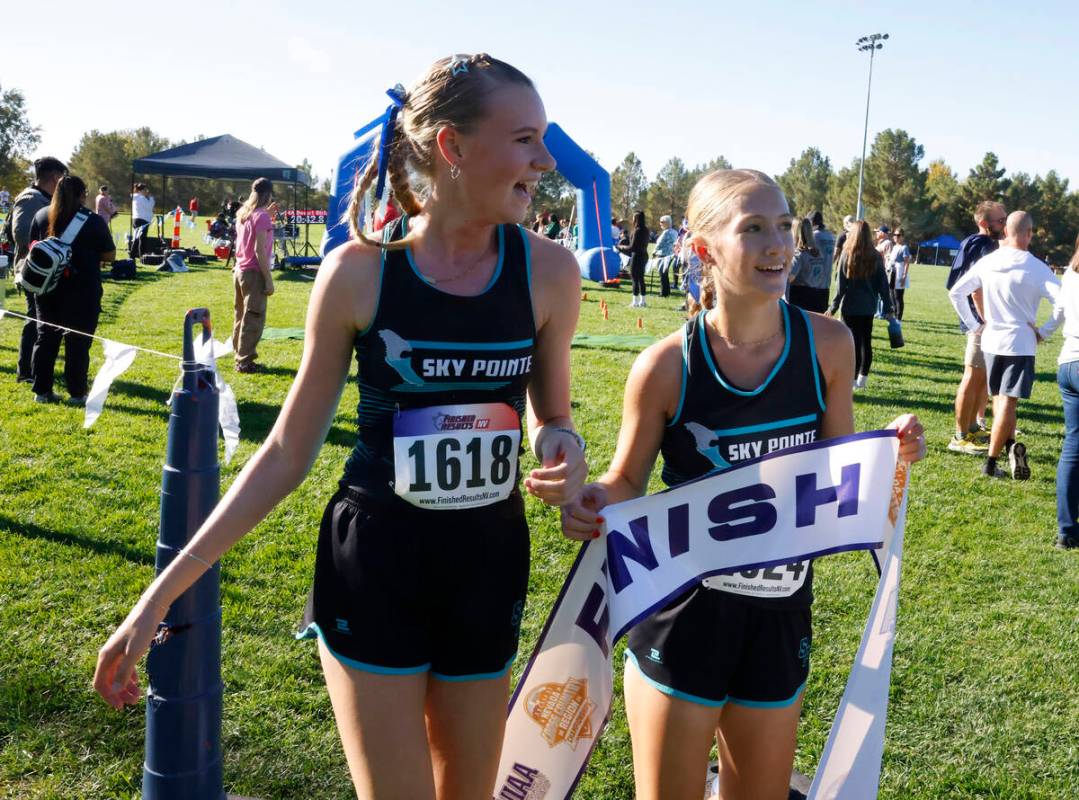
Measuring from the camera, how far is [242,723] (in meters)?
3.69

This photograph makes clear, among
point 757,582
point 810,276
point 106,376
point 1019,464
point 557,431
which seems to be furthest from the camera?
point 810,276

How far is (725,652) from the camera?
7.44 ft

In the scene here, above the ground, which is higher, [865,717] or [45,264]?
[45,264]

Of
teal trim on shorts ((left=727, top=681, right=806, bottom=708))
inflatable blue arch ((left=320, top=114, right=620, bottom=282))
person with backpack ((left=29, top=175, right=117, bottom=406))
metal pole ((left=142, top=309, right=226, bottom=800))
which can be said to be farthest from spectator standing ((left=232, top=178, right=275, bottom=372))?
teal trim on shorts ((left=727, top=681, right=806, bottom=708))

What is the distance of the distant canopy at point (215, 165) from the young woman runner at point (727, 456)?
25032 mm

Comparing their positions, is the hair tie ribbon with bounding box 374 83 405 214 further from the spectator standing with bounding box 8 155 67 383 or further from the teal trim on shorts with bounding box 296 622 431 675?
the spectator standing with bounding box 8 155 67 383

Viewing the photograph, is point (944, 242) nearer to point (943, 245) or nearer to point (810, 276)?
point (943, 245)

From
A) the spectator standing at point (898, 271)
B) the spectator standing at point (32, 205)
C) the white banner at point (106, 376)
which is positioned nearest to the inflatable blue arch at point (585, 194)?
the spectator standing at point (32, 205)

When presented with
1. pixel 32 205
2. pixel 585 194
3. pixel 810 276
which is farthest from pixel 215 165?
pixel 810 276

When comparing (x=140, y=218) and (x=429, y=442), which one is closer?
(x=429, y=442)

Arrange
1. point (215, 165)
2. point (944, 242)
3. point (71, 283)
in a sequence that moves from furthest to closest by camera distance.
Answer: point (944, 242) → point (215, 165) → point (71, 283)

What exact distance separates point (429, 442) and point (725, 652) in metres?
0.92

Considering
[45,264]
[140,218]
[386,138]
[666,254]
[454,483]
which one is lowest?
[454,483]

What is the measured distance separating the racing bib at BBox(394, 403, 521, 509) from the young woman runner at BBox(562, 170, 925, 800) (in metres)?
0.34
